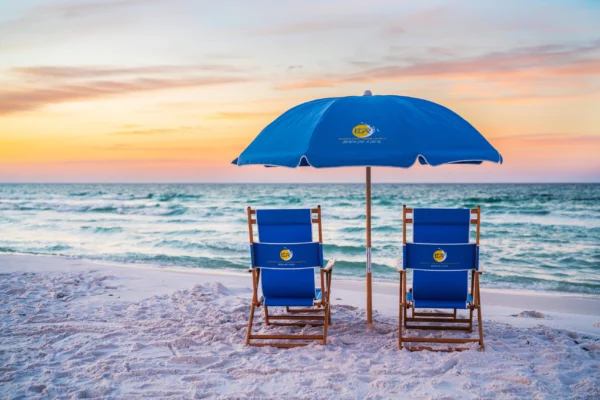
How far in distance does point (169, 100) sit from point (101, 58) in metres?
2.32

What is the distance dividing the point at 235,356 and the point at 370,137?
1.97 m

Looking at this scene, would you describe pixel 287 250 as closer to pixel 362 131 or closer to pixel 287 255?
pixel 287 255

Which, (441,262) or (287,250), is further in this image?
(287,250)

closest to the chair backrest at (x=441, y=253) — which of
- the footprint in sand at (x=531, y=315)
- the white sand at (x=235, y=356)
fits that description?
the white sand at (x=235, y=356)

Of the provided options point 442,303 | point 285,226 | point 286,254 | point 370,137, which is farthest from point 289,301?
point 370,137

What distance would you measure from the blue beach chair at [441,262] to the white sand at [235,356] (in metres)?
0.40

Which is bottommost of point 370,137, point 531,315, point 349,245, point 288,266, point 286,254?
point 349,245

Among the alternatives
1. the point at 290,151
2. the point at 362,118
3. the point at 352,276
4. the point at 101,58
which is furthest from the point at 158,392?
the point at 101,58

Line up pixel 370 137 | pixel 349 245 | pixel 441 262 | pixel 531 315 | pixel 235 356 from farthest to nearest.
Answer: pixel 349 245
pixel 531 315
pixel 441 262
pixel 235 356
pixel 370 137

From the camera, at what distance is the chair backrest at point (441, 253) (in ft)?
13.2

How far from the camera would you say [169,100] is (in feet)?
41.1

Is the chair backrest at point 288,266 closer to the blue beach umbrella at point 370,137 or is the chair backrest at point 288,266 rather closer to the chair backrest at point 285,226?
the chair backrest at point 285,226

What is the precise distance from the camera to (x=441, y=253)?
406 centimetres

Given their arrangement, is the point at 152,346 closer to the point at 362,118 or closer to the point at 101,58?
the point at 362,118
